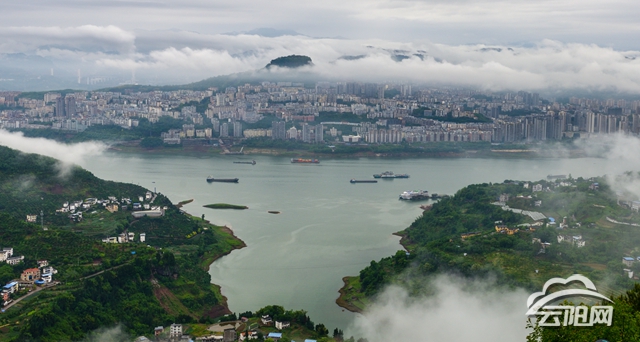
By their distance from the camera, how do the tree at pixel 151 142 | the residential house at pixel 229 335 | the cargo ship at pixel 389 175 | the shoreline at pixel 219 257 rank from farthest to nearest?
the tree at pixel 151 142
the cargo ship at pixel 389 175
the shoreline at pixel 219 257
the residential house at pixel 229 335

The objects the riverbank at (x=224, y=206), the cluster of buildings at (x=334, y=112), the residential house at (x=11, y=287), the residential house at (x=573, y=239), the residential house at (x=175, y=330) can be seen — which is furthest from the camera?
the cluster of buildings at (x=334, y=112)

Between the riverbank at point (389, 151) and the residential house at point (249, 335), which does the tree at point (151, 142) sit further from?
the residential house at point (249, 335)

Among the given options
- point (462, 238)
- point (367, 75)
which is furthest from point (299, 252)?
point (367, 75)

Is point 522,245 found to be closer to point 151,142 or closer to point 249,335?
point 249,335

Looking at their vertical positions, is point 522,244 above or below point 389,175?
above

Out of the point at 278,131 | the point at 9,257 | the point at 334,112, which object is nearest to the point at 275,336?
the point at 9,257

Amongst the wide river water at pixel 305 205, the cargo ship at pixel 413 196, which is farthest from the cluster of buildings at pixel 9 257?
the cargo ship at pixel 413 196

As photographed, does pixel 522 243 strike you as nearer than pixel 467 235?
Yes
